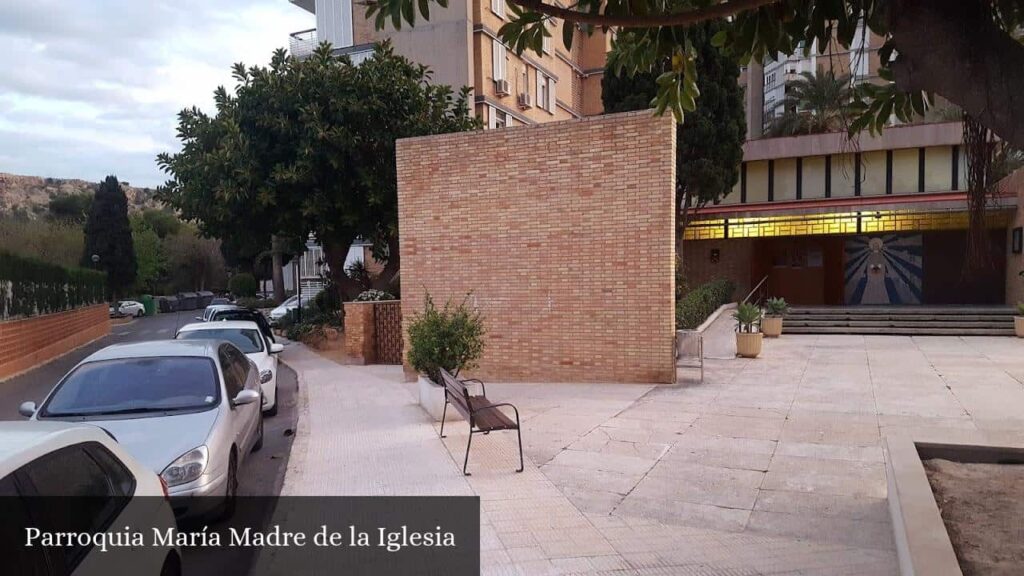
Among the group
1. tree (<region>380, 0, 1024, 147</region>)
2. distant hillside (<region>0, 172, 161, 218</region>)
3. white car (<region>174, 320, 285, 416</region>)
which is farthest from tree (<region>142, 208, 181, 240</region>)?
tree (<region>380, 0, 1024, 147</region>)

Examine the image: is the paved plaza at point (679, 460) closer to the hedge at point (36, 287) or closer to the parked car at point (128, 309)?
the hedge at point (36, 287)

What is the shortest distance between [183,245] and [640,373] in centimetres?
6262

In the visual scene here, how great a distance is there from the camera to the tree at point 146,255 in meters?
58.7

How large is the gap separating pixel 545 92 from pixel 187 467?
30.7 m

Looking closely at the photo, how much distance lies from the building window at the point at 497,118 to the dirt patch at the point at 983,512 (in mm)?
24197

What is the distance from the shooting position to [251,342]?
12180mm

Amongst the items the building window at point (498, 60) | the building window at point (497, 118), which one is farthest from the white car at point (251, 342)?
the building window at point (498, 60)

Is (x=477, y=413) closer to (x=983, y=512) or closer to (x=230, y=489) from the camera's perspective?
(x=230, y=489)

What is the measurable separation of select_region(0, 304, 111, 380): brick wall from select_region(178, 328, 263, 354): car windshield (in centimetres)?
853

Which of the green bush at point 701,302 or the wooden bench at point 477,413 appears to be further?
the green bush at point 701,302

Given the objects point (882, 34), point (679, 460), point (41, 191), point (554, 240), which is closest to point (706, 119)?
point (554, 240)

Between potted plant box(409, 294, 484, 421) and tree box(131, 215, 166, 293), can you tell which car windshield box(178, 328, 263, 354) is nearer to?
potted plant box(409, 294, 484, 421)

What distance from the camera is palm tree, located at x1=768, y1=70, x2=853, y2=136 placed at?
98.5 feet

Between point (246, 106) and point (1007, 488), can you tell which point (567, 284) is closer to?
point (1007, 488)
